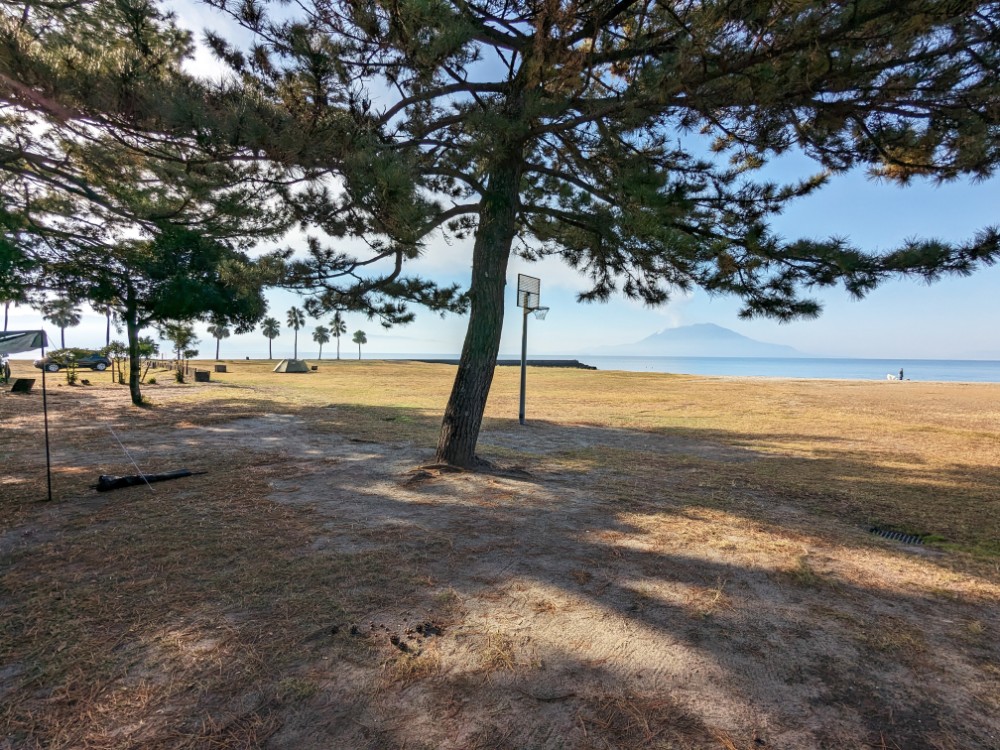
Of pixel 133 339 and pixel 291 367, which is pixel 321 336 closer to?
A: pixel 291 367

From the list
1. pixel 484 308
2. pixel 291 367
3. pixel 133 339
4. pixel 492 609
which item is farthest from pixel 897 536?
pixel 291 367

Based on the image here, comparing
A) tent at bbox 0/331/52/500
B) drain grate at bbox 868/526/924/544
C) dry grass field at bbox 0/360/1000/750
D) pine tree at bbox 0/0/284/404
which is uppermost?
pine tree at bbox 0/0/284/404

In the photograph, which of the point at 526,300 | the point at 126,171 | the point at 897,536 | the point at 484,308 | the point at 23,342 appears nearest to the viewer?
the point at 897,536

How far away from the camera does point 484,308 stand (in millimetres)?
6262

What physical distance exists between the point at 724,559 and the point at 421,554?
2384 millimetres

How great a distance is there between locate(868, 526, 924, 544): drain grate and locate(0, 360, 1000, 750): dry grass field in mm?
172

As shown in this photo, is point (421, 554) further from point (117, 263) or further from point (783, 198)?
point (117, 263)

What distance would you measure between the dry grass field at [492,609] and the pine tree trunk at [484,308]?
75 centimetres

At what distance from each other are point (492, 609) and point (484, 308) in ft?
13.8

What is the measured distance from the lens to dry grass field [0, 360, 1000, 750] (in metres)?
1.90

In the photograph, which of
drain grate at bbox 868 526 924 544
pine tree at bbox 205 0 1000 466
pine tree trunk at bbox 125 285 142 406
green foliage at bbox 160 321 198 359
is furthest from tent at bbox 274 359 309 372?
drain grate at bbox 868 526 924 544

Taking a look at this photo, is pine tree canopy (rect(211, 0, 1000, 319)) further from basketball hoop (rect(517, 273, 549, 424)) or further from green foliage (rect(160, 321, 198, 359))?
green foliage (rect(160, 321, 198, 359))

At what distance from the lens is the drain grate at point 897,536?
4195mm

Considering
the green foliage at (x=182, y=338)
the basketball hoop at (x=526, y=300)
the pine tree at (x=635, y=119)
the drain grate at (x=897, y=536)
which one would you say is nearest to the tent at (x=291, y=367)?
the green foliage at (x=182, y=338)
